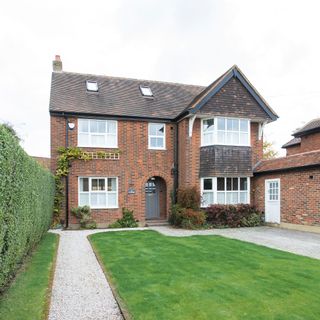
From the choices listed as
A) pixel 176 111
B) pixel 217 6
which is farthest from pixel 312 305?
pixel 176 111

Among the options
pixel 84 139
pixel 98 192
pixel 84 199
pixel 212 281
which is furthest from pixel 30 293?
pixel 84 139

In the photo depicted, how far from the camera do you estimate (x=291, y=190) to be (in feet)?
47.0

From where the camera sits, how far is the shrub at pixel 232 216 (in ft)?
49.8

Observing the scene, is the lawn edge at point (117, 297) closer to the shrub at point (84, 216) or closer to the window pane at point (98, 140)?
the shrub at point (84, 216)

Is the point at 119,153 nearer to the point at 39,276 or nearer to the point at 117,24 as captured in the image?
the point at 117,24

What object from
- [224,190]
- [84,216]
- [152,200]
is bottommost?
[84,216]

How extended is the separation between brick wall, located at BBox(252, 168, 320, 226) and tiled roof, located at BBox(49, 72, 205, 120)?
683 centimetres

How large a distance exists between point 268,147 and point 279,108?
5.95m

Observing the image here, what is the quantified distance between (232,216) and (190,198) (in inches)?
94.3

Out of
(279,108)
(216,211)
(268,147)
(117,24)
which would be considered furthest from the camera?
(268,147)

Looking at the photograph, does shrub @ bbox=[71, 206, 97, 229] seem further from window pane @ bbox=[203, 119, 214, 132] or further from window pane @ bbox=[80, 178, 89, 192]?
window pane @ bbox=[203, 119, 214, 132]

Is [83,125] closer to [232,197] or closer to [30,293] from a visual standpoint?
[232,197]

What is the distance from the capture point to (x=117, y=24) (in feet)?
40.6

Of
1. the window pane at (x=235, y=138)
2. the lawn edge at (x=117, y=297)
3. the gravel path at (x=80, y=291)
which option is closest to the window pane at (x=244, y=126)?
the window pane at (x=235, y=138)
